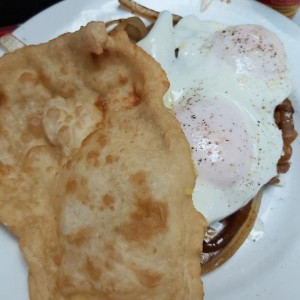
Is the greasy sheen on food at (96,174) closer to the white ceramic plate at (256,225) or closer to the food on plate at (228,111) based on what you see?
the white ceramic plate at (256,225)

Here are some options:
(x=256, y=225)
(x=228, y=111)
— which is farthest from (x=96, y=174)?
(x=256, y=225)

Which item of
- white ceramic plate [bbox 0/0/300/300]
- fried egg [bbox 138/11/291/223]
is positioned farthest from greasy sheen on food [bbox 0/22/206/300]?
fried egg [bbox 138/11/291/223]

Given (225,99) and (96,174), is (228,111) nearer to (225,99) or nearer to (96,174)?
(225,99)

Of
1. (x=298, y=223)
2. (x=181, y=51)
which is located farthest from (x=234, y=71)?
(x=298, y=223)

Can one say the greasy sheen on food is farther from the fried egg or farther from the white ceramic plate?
the fried egg

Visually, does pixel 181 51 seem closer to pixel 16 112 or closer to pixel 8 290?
pixel 16 112
